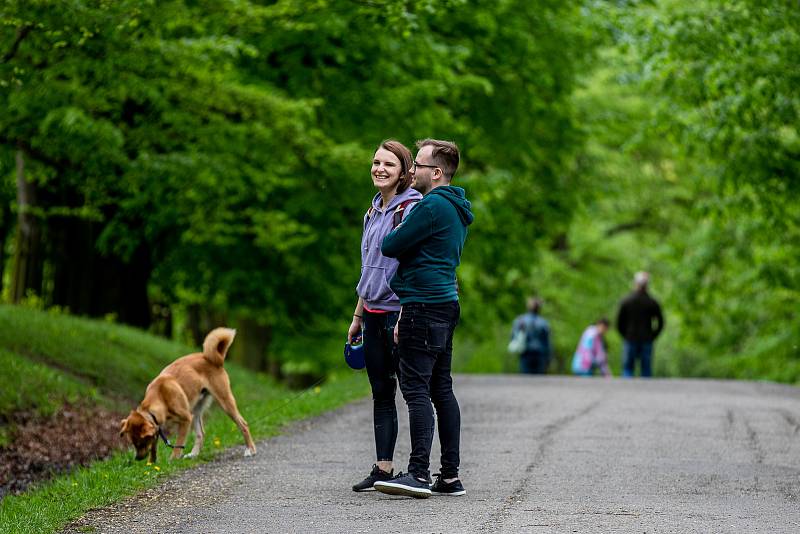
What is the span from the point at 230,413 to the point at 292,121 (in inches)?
319

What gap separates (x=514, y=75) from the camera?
2370 centimetres

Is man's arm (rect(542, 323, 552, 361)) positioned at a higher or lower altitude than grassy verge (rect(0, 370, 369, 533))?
higher

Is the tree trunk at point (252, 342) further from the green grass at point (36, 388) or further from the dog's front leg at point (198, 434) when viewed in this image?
the dog's front leg at point (198, 434)

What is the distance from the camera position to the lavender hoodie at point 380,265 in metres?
7.73

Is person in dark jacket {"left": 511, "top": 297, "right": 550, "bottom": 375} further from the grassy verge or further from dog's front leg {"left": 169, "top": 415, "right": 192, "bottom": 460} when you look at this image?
dog's front leg {"left": 169, "top": 415, "right": 192, "bottom": 460}

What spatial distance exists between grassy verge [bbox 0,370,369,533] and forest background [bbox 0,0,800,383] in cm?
385

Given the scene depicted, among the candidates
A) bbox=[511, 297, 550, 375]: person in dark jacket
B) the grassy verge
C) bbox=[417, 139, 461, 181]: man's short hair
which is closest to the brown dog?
the grassy verge

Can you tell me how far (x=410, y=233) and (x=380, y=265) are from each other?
0.43m

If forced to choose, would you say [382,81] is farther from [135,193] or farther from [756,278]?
[756,278]

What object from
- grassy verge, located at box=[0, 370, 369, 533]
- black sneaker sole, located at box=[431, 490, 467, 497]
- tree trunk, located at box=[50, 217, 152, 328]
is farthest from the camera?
tree trunk, located at box=[50, 217, 152, 328]

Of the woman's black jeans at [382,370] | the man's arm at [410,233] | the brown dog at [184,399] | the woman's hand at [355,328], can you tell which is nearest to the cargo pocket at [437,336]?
the woman's black jeans at [382,370]

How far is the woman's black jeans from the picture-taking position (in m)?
7.81

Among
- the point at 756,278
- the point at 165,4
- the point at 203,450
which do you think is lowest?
the point at 203,450

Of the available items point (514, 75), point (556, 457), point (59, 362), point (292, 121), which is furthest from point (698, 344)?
point (556, 457)
